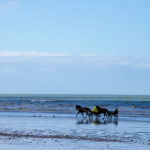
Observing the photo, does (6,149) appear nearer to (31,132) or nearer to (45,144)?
(45,144)

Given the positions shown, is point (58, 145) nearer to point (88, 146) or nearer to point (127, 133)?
point (88, 146)

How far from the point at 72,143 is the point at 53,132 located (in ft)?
11.8

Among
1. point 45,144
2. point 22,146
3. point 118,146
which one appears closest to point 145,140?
point 118,146

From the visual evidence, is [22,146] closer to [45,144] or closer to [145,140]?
[45,144]

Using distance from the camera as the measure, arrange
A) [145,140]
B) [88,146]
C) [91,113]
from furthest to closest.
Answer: [91,113] < [145,140] < [88,146]

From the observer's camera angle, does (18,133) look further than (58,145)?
Yes

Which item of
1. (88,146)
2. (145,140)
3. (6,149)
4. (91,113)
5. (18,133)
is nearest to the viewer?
(6,149)

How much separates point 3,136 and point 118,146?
533 cm

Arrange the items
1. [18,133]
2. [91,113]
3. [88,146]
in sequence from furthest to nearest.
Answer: [91,113], [18,133], [88,146]

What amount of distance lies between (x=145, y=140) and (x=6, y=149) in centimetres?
613

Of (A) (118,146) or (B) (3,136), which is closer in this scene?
(A) (118,146)

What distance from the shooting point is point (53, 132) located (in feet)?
58.3

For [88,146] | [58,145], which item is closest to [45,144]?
[58,145]

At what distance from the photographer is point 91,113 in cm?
3080
